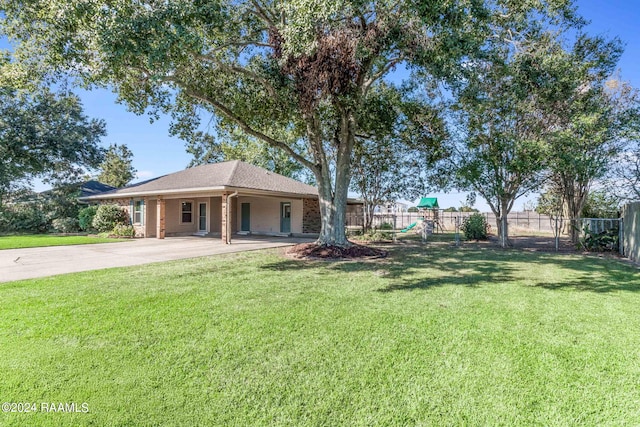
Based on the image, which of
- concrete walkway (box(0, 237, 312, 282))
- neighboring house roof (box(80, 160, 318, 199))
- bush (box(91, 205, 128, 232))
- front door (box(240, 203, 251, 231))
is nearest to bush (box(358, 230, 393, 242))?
neighboring house roof (box(80, 160, 318, 199))

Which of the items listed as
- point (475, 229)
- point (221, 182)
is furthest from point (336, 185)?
point (475, 229)

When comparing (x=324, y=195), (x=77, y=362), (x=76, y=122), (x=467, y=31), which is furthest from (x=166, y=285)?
(x=76, y=122)

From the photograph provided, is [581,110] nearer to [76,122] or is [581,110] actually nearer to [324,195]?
[324,195]

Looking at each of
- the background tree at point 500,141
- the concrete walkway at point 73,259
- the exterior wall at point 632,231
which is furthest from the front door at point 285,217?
the exterior wall at point 632,231

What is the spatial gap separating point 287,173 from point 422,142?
53.1 feet

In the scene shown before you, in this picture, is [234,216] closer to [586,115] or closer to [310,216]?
[310,216]

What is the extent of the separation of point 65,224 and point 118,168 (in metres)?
17.0

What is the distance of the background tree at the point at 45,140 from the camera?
833 inches

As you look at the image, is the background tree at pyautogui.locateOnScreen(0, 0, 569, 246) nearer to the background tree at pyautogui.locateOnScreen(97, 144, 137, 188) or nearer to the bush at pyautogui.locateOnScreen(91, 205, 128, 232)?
the bush at pyautogui.locateOnScreen(91, 205, 128, 232)

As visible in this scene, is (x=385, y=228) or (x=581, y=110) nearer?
(x=581, y=110)

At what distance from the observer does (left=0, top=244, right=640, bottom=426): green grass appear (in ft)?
9.03

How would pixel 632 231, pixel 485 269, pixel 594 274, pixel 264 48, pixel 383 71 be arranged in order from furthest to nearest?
pixel 264 48 → pixel 632 231 → pixel 383 71 → pixel 485 269 → pixel 594 274

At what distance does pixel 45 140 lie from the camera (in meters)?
22.3

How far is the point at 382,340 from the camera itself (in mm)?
3988
